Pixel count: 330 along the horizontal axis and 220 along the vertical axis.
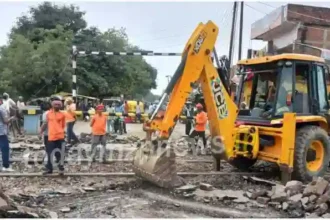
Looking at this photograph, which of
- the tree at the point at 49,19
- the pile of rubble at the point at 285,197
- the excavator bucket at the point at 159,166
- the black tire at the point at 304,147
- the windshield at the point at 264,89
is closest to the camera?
the pile of rubble at the point at 285,197

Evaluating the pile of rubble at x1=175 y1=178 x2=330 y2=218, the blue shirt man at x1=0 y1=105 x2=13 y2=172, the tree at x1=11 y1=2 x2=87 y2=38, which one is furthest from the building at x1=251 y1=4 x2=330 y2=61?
the tree at x1=11 y1=2 x2=87 y2=38

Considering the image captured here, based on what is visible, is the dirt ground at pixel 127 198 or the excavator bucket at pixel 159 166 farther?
the excavator bucket at pixel 159 166

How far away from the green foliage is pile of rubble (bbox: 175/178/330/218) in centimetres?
2339

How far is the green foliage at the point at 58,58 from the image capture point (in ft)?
94.9

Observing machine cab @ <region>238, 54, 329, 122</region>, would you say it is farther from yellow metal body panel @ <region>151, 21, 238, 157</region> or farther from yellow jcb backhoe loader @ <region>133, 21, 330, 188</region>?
yellow metal body panel @ <region>151, 21, 238, 157</region>

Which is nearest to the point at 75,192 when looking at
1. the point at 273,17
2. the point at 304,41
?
the point at 304,41

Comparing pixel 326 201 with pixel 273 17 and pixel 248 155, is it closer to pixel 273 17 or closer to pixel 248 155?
pixel 248 155

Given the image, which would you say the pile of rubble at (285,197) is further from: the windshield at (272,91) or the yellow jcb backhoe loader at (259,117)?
the windshield at (272,91)

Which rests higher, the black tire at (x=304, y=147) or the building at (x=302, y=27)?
the building at (x=302, y=27)

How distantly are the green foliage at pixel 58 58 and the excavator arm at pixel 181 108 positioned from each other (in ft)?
74.0

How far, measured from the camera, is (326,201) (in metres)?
6.36

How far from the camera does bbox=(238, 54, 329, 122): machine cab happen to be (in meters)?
8.24

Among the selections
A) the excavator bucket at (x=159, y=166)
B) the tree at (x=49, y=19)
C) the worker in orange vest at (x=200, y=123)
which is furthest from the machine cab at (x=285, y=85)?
the tree at (x=49, y=19)

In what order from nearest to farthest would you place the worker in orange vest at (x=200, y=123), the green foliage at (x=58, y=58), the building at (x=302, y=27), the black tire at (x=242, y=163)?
1. the black tire at (x=242, y=163)
2. the worker in orange vest at (x=200, y=123)
3. the building at (x=302, y=27)
4. the green foliage at (x=58, y=58)
